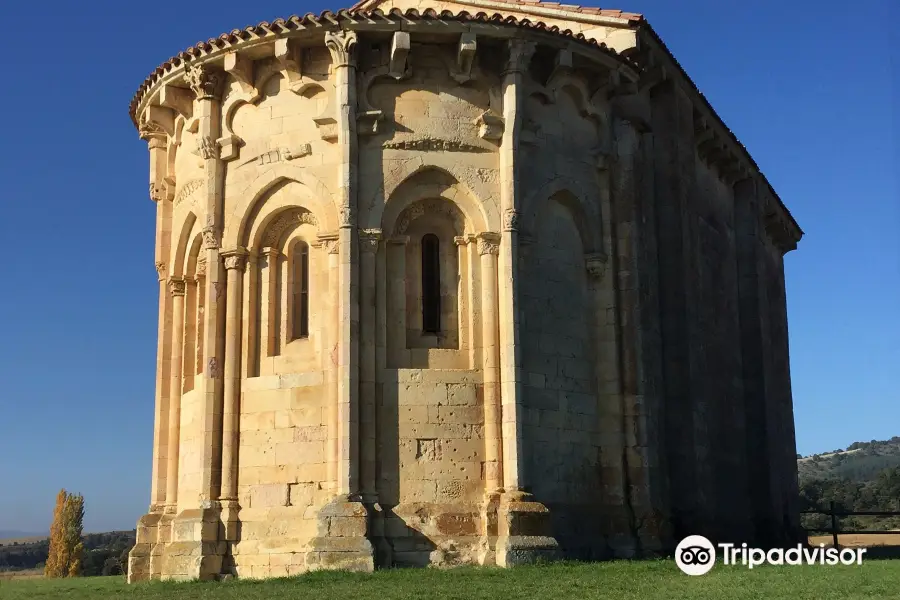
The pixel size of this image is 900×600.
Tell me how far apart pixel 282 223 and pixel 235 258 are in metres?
0.90

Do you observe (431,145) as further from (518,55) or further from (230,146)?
Answer: (230,146)

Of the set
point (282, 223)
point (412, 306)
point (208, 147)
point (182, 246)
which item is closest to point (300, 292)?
point (282, 223)

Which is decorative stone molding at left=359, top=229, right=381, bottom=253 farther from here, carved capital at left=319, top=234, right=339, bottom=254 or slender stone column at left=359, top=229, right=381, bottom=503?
carved capital at left=319, top=234, right=339, bottom=254

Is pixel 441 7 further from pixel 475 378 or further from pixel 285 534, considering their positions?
pixel 285 534

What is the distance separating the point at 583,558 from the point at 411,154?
647 centimetres

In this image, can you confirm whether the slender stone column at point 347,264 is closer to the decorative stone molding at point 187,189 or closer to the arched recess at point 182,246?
the decorative stone molding at point 187,189

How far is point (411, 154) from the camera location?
16.5 meters

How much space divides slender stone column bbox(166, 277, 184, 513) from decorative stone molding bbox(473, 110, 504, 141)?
610cm

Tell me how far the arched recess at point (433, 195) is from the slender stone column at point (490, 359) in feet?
1.11

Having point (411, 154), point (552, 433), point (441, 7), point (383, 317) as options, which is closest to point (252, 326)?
point (383, 317)

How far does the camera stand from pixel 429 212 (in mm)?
16750

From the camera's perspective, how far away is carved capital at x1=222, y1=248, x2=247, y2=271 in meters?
17.0

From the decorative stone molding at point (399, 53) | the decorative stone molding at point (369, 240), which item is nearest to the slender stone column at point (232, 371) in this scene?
the decorative stone molding at point (369, 240)

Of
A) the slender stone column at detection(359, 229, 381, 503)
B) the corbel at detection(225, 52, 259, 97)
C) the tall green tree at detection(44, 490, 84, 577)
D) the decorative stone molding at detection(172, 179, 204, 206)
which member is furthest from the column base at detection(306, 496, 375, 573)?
the tall green tree at detection(44, 490, 84, 577)
